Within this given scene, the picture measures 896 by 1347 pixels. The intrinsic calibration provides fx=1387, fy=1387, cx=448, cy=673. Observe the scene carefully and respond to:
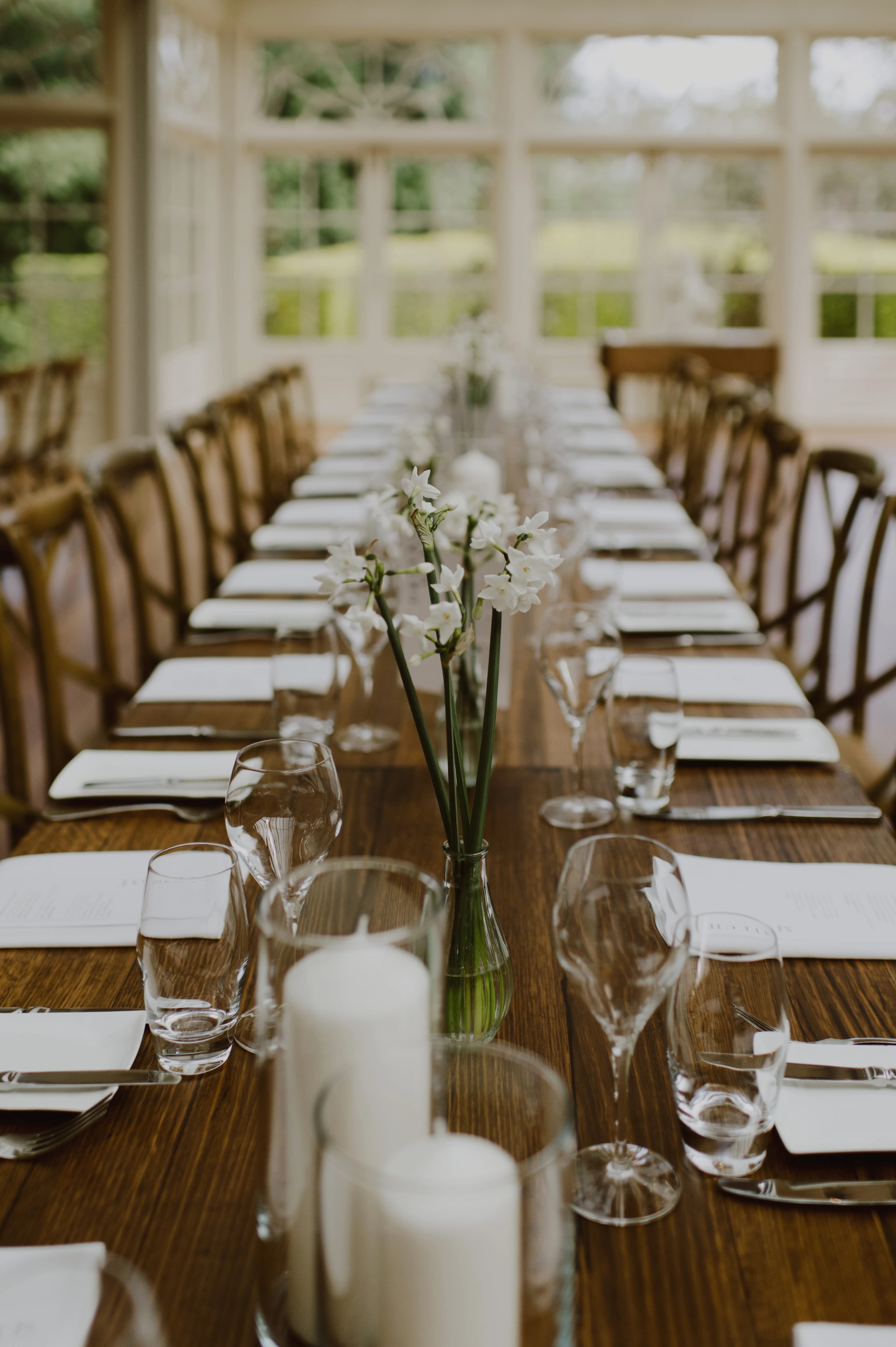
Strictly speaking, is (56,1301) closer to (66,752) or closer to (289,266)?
(66,752)

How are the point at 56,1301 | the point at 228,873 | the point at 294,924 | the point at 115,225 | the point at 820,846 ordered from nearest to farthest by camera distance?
the point at 56,1301
the point at 294,924
the point at 228,873
the point at 820,846
the point at 115,225

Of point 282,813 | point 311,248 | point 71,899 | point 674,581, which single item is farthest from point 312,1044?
point 311,248

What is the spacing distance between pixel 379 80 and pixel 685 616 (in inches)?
393

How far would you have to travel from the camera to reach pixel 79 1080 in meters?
1.07

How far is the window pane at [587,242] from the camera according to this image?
1172 centimetres

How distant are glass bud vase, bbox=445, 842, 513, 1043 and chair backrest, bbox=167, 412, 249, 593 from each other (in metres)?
2.73

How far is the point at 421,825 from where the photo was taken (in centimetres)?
165

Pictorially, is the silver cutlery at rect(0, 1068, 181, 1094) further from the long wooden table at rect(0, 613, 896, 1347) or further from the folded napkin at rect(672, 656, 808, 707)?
the folded napkin at rect(672, 656, 808, 707)

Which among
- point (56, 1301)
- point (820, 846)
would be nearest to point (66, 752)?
point (820, 846)

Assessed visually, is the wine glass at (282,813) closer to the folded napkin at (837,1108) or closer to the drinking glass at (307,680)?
the folded napkin at (837,1108)

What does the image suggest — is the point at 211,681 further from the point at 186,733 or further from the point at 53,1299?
the point at 53,1299

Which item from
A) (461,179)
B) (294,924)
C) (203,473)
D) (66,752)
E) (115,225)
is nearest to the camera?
(294,924)

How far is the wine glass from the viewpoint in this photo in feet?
3.92

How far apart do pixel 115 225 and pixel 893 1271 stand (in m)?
7.95
